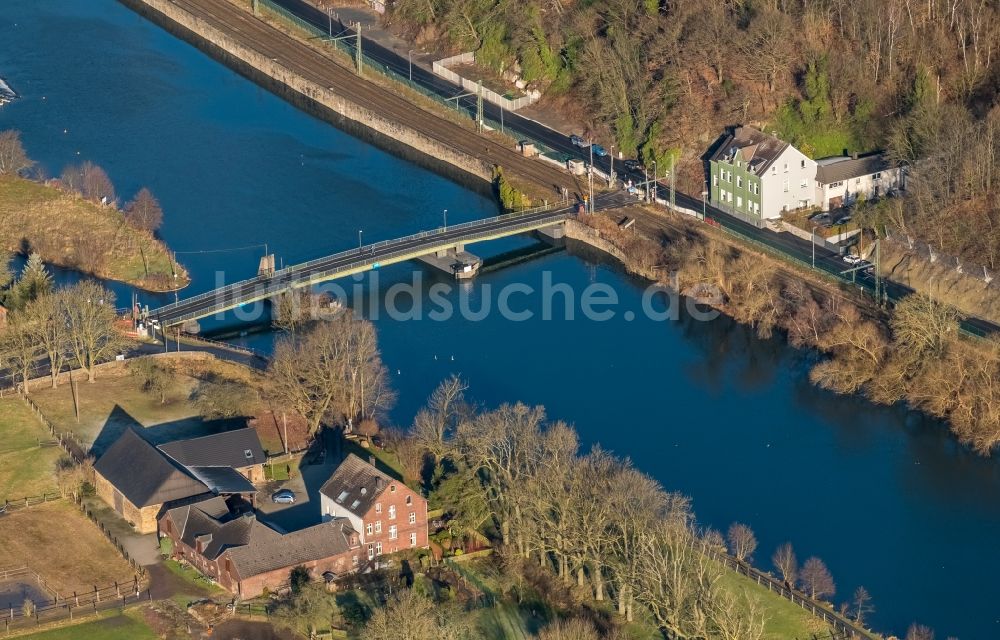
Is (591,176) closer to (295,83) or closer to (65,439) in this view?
(295,83)

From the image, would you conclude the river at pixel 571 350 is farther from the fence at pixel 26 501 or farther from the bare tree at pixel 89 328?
the fence at pixel 26 501

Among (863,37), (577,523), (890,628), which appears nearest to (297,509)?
(577,523)

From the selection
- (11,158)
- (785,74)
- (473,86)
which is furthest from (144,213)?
(785,74)

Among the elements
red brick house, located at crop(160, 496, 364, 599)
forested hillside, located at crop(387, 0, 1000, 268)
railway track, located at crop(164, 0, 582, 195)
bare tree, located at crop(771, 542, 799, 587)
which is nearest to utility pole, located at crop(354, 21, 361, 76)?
railway track, located at crop(164, 0, 582, 195)

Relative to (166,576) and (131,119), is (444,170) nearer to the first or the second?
(131,119)

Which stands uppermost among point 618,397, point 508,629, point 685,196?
point 685,196
